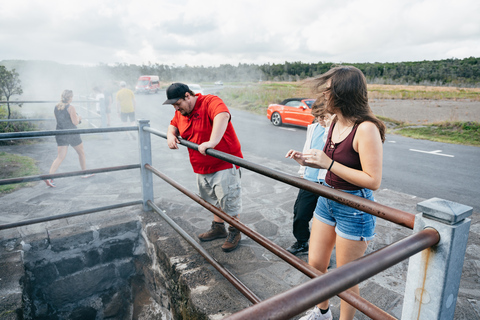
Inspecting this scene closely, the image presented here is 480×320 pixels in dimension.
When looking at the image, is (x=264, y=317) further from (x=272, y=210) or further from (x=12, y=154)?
(x=12, y=154)

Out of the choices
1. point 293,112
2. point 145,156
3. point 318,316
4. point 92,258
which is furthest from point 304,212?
point 293,112

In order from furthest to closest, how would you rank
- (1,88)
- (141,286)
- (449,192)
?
(1,88), (449,192), (141,286)

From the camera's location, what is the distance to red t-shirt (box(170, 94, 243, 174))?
2967mm

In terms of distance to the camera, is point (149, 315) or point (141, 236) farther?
point (141, 236)

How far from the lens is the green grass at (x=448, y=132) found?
1182 centimetres

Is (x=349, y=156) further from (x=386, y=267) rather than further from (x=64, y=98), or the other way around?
(x=64, y=98)

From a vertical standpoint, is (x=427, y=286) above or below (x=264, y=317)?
below

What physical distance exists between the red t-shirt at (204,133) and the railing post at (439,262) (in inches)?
81.0

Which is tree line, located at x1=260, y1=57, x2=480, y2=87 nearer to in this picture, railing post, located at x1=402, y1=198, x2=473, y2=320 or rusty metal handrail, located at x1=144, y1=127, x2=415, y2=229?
rusty metal handrail, located at x1=144, y1=127, x2=415, y2=229

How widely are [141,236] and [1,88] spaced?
10.3m

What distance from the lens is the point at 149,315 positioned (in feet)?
10.7

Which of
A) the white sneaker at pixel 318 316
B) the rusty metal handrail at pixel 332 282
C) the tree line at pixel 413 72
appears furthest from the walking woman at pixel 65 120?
the tree line at pixel 413 72

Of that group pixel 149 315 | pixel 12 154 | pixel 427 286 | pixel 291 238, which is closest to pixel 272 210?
pixel 291 238

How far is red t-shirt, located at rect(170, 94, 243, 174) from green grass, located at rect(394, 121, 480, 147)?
1145cm
